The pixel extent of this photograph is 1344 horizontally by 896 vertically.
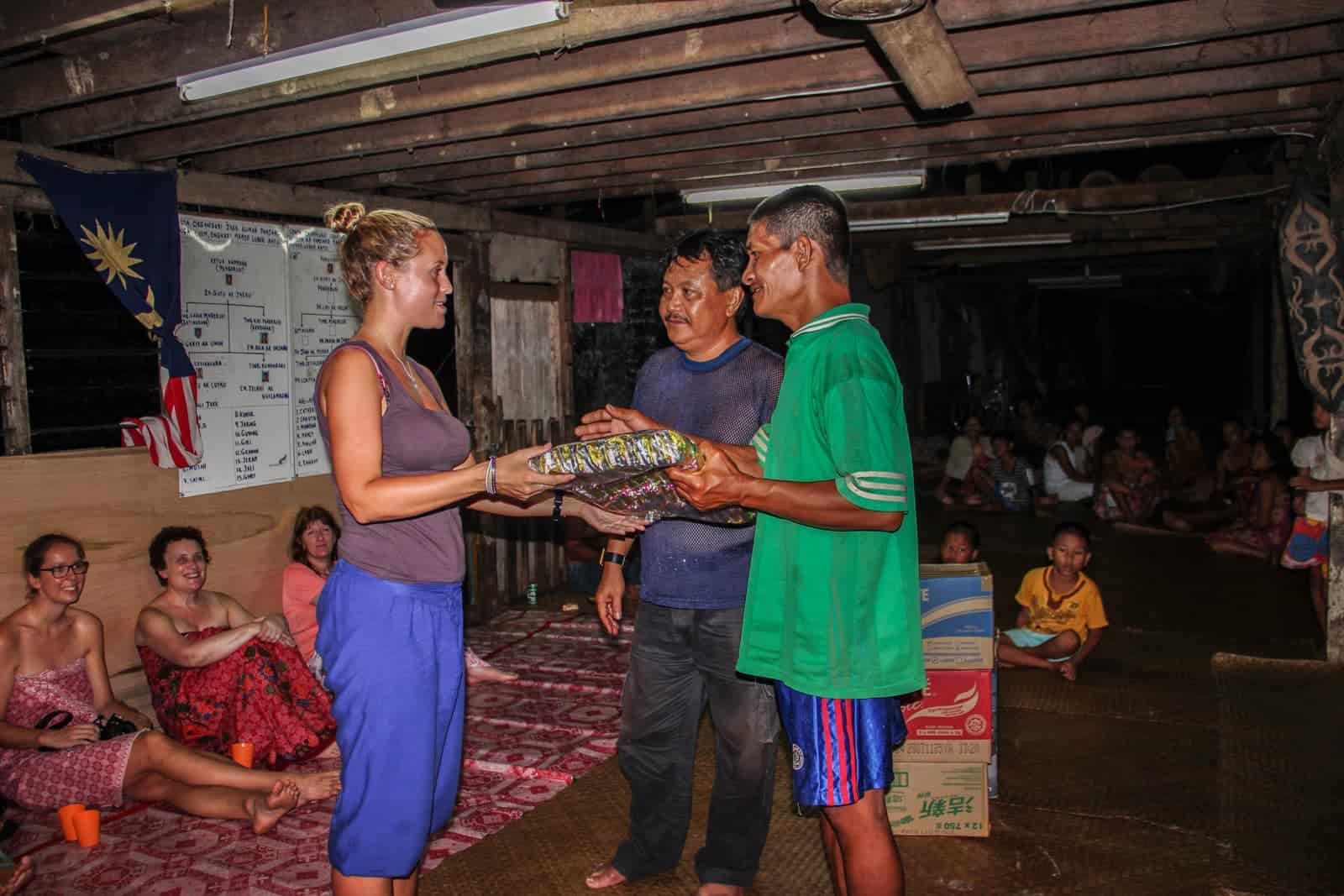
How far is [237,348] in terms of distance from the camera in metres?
5.58

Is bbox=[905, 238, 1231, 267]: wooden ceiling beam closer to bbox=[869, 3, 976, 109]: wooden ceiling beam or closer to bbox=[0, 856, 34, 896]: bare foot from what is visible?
bbox=[869, 3, 976, 109]: wooden ceiling beam

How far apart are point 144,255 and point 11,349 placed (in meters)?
0.73

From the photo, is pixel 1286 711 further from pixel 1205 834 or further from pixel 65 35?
pixel 65 35

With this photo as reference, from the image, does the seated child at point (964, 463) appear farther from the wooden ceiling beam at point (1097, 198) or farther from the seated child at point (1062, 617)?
the seated child at point (1062, 617)

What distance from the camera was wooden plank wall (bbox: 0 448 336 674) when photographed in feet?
15.2

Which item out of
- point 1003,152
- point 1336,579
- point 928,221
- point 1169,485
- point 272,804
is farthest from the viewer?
point 1169,485

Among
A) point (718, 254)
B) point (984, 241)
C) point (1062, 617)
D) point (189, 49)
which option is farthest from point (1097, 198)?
point (189, 49)

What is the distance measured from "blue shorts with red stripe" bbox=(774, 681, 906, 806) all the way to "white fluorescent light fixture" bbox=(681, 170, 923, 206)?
4064mm

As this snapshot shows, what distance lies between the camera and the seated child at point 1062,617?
5598 millimetres

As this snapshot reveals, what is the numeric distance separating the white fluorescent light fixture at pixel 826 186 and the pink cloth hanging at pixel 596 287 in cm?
175

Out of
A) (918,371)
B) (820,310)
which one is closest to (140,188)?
(820,310)

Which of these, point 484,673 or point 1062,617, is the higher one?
point 1062,617

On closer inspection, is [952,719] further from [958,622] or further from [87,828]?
[87,828]

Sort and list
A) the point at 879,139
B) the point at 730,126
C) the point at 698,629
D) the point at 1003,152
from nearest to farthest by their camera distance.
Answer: the point at 698,629 → the point at 730,126 → the point at 879,139 → the point at 1003,152
